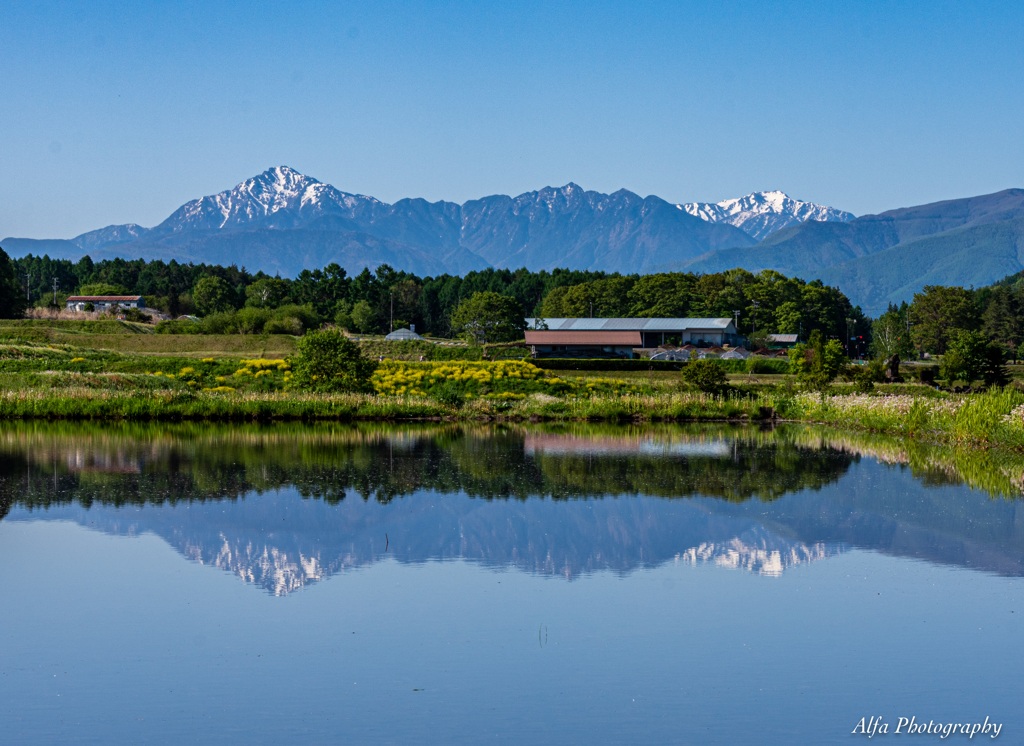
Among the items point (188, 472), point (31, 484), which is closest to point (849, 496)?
point (188, 472)

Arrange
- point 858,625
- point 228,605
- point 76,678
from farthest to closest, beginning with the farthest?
1. point 228,605
2. point 858,625
3. point 76,678

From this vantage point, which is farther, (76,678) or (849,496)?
(849,496)

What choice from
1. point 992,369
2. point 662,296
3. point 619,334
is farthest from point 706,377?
point 662,296

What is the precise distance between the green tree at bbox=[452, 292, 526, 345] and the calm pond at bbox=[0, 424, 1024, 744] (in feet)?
260

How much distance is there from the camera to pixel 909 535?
14055mm

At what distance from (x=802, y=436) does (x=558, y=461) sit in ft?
34.0

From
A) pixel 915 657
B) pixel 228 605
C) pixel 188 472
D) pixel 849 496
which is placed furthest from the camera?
pixel 188 472

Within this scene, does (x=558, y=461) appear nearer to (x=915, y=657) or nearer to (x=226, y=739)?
(x=915, y=657)

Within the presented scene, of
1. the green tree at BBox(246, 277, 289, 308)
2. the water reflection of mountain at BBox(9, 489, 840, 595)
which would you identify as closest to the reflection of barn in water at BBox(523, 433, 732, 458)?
the water reflection of mountain at BBox(9, 489, 840, 595)

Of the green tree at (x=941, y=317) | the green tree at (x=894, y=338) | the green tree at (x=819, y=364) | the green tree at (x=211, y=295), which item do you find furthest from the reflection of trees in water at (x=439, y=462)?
the green tree at (x=211, y=295)

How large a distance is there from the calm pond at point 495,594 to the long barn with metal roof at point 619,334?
72217 millimetres

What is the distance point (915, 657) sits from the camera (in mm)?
8812

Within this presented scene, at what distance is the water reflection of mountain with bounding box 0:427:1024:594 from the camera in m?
12.8

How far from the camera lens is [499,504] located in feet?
54.2
